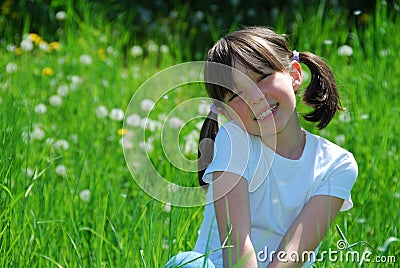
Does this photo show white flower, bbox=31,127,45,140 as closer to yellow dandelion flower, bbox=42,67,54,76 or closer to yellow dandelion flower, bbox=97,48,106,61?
yellow dandelion flower, bbox=42,67,54,76

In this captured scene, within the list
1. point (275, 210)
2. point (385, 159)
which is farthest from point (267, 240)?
point (385, 159)

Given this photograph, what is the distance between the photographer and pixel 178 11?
15.8 ft

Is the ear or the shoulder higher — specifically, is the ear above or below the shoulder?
above

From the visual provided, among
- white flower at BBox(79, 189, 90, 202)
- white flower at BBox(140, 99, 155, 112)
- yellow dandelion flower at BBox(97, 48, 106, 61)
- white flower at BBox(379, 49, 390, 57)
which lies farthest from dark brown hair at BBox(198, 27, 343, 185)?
A: yellow dandelion flower at BBox(97, 48, 106, 61)

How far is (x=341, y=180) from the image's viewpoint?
1.58m

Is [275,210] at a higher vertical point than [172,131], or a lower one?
higher

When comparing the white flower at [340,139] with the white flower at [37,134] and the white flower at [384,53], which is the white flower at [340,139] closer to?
the white flower at [384,53]

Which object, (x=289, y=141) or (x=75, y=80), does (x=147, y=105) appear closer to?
(x=75, y=80)

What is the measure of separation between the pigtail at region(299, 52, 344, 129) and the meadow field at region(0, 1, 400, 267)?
23cm

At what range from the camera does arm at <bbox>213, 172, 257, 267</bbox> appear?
4.75ft

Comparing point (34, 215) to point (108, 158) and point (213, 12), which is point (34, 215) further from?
point (213, 12)

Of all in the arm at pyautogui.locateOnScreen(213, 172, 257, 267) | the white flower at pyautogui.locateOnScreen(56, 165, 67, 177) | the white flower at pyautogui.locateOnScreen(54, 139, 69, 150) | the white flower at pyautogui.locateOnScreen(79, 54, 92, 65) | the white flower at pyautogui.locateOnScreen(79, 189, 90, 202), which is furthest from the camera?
the white flower at pyautogui.locateOnScreen(79, 54, 92, 65)

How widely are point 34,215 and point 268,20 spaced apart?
318cm

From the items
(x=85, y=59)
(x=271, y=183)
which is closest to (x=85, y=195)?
(x=271, y=183)
